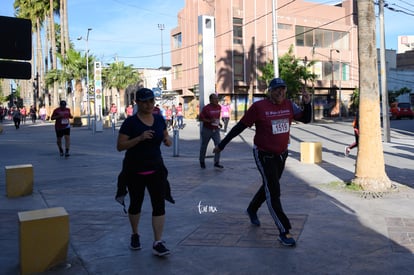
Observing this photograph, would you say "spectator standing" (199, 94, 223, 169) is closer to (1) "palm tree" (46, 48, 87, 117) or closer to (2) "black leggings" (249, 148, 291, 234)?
(2) "black leggings" (249, 148, 291, 234)

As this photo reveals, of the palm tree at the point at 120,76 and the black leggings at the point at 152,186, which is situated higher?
the palm tree at the point at 120,76

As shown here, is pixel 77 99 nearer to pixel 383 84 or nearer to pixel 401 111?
pixel 383 84

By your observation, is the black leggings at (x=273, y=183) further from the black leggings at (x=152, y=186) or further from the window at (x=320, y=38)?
the window at (x=320, y=38)

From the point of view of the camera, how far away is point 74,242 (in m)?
5.46

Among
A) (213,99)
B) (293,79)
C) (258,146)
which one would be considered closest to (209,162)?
(213,99)

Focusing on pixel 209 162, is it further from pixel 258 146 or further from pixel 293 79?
pixel 293 79

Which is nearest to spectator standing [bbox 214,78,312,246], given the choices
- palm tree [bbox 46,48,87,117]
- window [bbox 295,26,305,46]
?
palm tree [bbox 46,48,87,117]

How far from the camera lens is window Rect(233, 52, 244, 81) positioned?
45.2 meters

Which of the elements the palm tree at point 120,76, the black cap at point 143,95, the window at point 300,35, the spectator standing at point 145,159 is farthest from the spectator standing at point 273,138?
the palm tree at point 120,76

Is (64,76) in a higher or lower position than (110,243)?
higher

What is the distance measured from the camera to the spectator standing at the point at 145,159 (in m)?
4.90

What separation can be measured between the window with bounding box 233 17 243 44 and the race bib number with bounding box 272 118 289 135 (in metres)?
40.7

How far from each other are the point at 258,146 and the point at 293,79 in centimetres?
3518

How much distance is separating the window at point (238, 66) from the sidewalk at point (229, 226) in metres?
34.6
